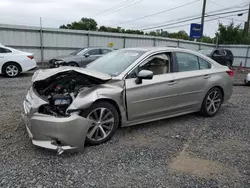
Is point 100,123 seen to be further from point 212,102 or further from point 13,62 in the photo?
point 13,62

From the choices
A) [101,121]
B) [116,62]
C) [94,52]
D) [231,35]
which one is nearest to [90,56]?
[94,52]

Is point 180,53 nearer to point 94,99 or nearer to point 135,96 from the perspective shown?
point 135,96

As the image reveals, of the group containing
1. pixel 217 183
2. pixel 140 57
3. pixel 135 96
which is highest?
pixel 140 57

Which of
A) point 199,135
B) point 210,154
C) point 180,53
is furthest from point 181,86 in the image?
point 210,154

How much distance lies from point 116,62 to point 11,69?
7.03m

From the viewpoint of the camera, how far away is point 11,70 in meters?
9.43

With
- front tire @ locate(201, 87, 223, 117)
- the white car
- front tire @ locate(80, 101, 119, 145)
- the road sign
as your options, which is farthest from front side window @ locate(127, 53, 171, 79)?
the road sign

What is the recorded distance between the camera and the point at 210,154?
336cm

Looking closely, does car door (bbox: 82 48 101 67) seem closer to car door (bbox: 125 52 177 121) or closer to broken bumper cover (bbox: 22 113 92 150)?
car door (bbox: 125 52 177 121)

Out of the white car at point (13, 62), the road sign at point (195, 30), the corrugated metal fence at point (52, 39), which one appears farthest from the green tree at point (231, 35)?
the white car at point (13, 62)

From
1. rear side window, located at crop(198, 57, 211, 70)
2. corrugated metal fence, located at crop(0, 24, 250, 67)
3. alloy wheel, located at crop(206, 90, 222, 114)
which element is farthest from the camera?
corrugated metal fence, located at crop(0, 24, 250, 67)

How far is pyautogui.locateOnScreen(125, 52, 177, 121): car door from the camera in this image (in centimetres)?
366

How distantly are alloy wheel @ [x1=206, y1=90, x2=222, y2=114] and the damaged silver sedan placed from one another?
22 millimetres

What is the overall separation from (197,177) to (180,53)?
8.10 feet
